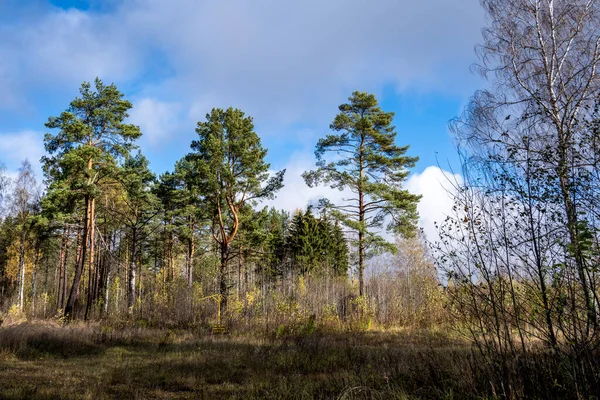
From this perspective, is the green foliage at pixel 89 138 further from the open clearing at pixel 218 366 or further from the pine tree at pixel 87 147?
the open clearing at pixel 218 366

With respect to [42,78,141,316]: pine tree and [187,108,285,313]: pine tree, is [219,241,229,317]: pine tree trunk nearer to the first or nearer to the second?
[187,108,285,313]: pine tree

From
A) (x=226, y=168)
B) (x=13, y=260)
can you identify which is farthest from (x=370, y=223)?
(x=13, y=260)

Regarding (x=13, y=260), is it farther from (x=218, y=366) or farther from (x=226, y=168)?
→ (x=218, y=366)

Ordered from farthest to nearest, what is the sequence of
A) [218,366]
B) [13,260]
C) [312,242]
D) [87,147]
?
1. [312,242]
2. [13,260]
3. [87,147]
4. [218,366]

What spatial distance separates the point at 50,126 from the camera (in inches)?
668

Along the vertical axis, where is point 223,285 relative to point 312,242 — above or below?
below

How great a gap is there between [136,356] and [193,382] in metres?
4.07

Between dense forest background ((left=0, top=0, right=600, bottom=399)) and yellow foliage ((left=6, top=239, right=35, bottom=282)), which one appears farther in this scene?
yellow foliage ((left=6, top=239, right=35, bottom=282))

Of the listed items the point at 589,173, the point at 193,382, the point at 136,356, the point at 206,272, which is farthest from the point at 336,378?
the point at 206,272

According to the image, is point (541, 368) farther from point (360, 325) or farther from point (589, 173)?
point (360, 325)

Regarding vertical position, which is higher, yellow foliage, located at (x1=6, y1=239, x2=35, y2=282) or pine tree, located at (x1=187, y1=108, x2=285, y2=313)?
pine tree, located at (x1=187, y1=108, x2=285, y2=313)

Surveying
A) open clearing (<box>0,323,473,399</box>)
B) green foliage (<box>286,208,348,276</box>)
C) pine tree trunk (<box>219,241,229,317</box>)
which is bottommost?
open clearing (<box>0,323,473,399</box>)

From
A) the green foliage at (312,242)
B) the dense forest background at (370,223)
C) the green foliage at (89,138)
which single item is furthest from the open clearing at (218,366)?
the green foliage at (312,242)

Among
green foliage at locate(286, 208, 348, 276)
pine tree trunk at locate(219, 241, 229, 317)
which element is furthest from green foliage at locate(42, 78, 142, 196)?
green foliage at locate(286, 208, 348, 276)
